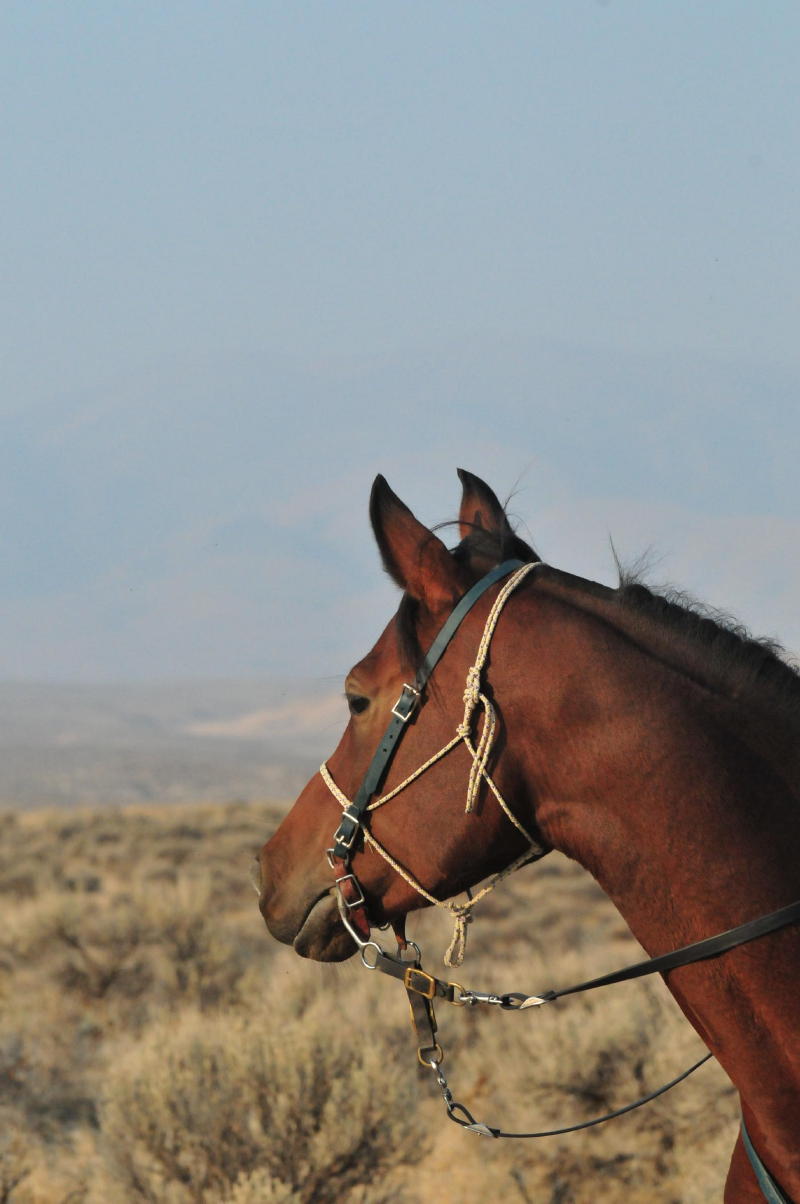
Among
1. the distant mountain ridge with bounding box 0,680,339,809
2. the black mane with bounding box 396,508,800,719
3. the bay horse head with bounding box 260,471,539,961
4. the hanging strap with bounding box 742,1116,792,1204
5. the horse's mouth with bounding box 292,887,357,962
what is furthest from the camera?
the distant mountain ridge with bounding box 0,680,339,809

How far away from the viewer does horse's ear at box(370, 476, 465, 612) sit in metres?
3.30

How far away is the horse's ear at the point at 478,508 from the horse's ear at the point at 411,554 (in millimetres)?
228

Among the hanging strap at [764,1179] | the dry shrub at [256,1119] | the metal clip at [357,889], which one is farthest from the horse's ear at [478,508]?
the dry shrub at [256,1119]

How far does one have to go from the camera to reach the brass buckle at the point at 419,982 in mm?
3562

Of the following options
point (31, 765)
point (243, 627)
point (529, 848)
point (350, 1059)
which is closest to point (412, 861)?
point (529, 848)

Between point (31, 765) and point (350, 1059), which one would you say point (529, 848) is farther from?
point (31, 765)

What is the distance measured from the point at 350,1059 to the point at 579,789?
20.1 feet

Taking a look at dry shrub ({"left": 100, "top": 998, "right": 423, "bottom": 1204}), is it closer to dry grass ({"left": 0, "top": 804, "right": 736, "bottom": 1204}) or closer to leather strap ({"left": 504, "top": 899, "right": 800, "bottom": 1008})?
dry grass ({"left": 0, "top": 804, "right": 736, "bottom": 1204})

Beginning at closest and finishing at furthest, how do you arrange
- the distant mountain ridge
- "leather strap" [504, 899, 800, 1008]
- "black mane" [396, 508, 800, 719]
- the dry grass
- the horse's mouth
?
1. "leather strap" [504, 899, 800, 1008]
2. "black mane" [396, 508, 800, 719]
3. the horse's mouth
4. the dry grass
5. the distant mountain ridge

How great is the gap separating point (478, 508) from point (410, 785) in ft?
2.88

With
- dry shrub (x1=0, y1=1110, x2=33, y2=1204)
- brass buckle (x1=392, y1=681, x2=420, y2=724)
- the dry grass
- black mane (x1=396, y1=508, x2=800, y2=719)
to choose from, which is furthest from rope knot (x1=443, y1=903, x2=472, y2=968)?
dry shrub (x1=0, y1=1110, x2=33, y2=1204)

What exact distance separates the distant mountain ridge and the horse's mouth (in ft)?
167

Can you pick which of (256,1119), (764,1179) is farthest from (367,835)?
(256,1119)

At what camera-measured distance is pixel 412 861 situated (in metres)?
3.33
